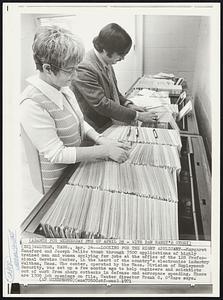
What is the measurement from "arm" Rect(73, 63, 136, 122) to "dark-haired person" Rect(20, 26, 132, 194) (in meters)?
0.03

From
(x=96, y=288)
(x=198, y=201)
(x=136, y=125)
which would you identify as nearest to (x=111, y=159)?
(x=136, y=125)

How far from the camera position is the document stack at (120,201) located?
100cm

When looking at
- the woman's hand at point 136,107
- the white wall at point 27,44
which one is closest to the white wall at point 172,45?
the woman's hand at point 136,107

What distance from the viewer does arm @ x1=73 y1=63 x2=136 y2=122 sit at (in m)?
1.14

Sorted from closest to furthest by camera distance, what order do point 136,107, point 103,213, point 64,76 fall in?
1. point 103,213
2. point 64,76
3. point 136,107

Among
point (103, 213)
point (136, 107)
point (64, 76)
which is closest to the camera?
point (103, 213)

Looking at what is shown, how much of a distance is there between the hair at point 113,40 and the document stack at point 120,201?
1.14 feet

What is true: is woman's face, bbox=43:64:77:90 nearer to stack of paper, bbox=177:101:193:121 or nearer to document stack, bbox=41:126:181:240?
document stack, bbox=41:126:181:240

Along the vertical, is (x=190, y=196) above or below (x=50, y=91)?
below

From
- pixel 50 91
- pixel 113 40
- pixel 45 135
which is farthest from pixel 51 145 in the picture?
pixel 113 40

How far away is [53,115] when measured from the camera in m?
1.06

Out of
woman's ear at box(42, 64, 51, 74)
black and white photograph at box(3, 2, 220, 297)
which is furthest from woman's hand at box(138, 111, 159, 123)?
woman's ear at box(42, 64, 51, 74)
